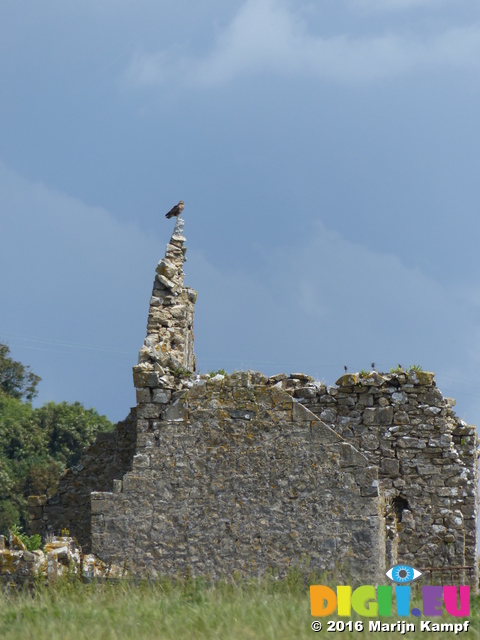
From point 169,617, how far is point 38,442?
44201mm

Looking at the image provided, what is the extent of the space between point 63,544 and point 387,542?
→ 483cm

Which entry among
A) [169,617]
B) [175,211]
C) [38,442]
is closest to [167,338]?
[175,211]

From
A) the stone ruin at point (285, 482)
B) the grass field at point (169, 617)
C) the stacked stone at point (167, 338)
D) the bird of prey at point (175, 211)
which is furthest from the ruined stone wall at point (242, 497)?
the bird of prey at point (175, 211)

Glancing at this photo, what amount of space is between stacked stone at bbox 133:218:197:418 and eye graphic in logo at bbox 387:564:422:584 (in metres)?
4.19

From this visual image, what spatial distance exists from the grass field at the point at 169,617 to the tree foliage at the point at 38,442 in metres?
34.7

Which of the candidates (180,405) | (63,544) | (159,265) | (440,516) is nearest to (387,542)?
(440,516)

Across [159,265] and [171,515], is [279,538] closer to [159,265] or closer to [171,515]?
[171,515]

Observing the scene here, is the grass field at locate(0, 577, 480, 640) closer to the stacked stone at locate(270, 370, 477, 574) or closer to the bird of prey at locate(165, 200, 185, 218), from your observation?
the stacked stone at locate(270, 370, 477, 574)

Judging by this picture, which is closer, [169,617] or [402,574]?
[169,617]

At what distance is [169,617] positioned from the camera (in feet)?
39.6

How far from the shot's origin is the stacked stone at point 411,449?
58.5 feet

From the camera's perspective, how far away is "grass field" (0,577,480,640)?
37.3 feet

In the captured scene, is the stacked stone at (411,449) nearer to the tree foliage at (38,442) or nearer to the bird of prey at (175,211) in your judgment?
the bird of prey at (175,211)

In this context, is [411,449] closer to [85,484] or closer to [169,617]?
[85,484]
